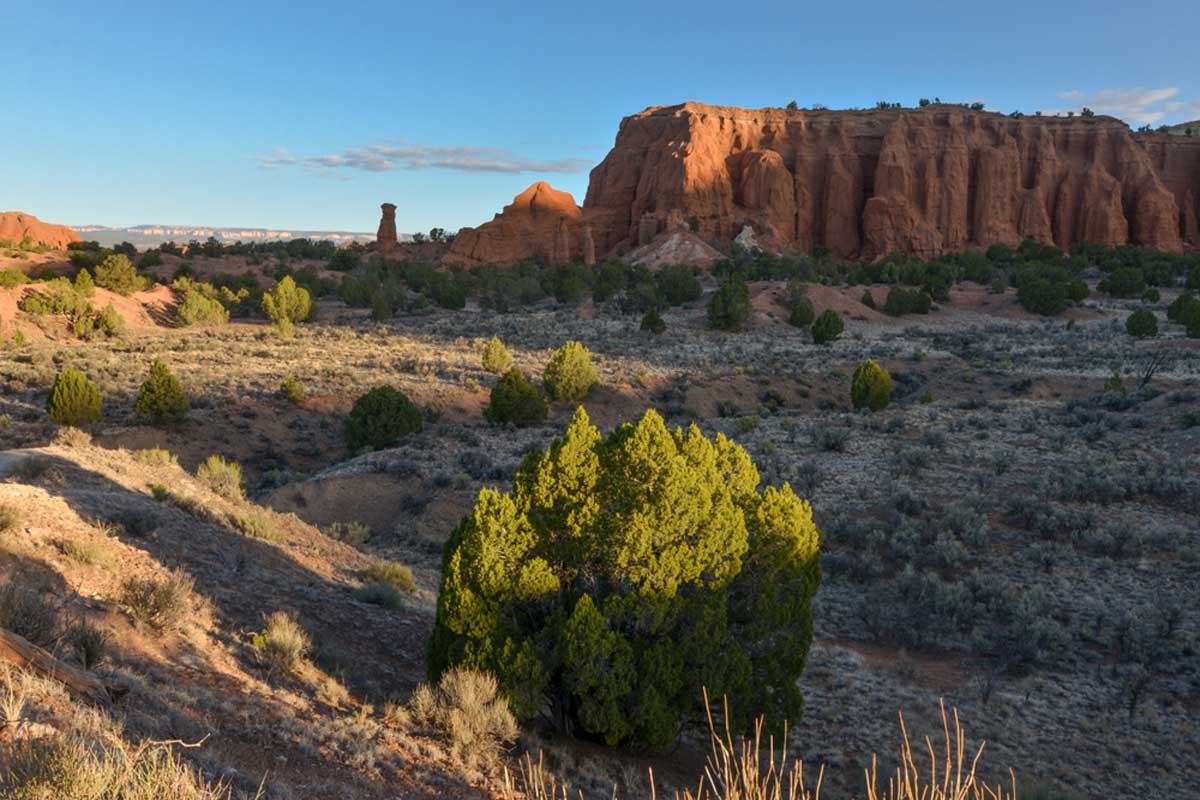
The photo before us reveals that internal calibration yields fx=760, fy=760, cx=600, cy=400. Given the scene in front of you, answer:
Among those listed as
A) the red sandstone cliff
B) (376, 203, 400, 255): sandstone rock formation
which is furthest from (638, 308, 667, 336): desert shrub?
(376, 203, 400, 255): sandstone rock formation

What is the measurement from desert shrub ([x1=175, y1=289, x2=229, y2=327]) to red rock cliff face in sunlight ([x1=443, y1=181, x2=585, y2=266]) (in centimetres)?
3900

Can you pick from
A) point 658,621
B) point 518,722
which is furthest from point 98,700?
point 658,621

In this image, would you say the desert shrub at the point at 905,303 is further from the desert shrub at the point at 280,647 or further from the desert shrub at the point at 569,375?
the desert shrub at the point at 280,647

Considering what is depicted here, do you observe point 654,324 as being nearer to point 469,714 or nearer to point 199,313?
point 199,313

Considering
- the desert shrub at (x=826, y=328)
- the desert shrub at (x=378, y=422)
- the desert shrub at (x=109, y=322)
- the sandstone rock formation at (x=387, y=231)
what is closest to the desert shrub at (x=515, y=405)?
the desert shrub at (x=378, y=422)

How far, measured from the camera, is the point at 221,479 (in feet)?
52.7

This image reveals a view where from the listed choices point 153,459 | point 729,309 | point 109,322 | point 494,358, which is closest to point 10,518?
point 153,459

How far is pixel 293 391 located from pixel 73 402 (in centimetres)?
619

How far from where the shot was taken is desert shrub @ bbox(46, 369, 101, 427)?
Result: 71.8ft

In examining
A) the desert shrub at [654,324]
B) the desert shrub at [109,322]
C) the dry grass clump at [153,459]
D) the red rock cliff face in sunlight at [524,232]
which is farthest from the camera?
the red rock cliff face in sunlight at [524,232]

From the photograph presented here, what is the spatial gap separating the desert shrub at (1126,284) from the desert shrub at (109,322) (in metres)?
62.6

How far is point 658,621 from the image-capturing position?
292 inches

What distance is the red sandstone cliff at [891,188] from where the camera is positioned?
81.4 metres

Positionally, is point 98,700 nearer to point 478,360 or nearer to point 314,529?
point 314,529
